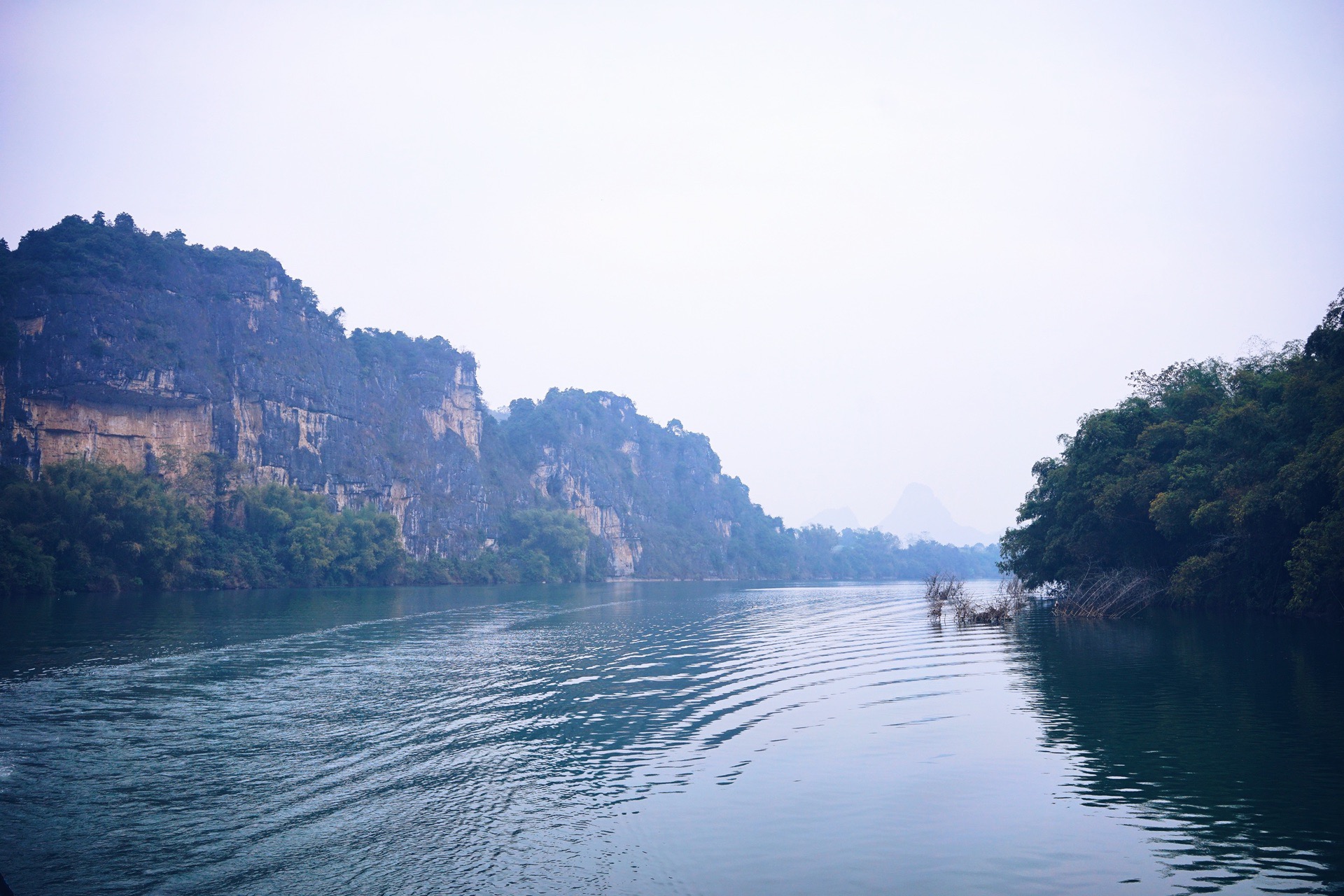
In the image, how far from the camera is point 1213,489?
3284cm

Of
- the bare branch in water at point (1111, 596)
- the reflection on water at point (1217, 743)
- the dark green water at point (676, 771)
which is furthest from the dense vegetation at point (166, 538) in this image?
the bare branch in water at point (1111, 596)

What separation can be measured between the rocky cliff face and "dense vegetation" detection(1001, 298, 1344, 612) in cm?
7726

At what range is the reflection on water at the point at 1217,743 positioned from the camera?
27.2 ft

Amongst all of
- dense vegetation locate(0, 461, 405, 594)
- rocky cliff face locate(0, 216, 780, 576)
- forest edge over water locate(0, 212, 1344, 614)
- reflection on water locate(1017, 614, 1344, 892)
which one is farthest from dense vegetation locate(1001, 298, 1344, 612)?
rocky cliff face locate(0, 216, 780, 576)

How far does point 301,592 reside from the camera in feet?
212

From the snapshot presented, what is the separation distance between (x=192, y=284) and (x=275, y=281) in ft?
42.4

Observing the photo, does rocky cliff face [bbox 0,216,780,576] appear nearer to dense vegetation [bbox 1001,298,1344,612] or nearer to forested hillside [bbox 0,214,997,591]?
forested hillside [bbox 0,214,997,591]

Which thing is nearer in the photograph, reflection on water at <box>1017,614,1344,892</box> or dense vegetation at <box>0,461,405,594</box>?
reflection on water at <box>1017,614,1344,892</box>

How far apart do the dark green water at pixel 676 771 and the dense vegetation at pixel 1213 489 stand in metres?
5.09

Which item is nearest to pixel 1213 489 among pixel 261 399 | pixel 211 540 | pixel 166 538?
pixel 166 538

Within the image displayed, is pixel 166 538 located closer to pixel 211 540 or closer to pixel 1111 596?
pixel 211 540

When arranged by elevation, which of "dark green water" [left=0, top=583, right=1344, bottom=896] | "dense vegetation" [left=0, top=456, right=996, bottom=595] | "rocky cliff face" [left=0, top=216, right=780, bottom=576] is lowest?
"dark green water" [left=0, top=583, right=1344, bottom=896]

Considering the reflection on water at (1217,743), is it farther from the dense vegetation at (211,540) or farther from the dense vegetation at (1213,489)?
the dense vegetation at (211,540)

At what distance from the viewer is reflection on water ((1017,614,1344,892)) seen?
8.29 meters
